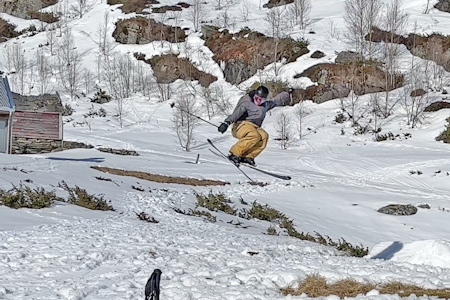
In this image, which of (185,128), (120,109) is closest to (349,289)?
(185,128)

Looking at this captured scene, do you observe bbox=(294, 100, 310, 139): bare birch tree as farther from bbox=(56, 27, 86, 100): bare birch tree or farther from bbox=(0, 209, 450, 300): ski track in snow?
bbox=(0, 209, 450, 300): ski track in snow

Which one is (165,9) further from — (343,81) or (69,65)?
(343,81)

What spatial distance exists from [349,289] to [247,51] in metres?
51.0

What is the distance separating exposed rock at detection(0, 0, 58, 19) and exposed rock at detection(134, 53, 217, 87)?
28.2 meters

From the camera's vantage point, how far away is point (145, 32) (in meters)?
63.0

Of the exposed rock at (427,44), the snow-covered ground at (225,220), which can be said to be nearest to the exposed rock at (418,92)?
the snow-covered ground at (225,220)

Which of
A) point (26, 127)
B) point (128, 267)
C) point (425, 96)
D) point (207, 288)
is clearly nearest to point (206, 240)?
point (128, 267)

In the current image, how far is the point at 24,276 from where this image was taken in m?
6.06

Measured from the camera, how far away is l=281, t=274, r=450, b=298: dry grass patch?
5.26 meters

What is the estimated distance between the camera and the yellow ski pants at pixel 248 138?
10.7 metres

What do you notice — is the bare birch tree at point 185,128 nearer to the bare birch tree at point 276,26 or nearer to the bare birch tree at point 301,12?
the bare birch tree at point 276,26

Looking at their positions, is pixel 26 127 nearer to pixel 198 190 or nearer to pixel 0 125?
pixel 0 125

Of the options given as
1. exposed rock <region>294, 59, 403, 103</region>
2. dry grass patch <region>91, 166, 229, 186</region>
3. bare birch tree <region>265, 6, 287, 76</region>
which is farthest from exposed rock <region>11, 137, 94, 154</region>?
bare birch tree <region>265, 6, 287, 76</region>

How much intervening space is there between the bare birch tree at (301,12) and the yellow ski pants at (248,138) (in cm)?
5185
